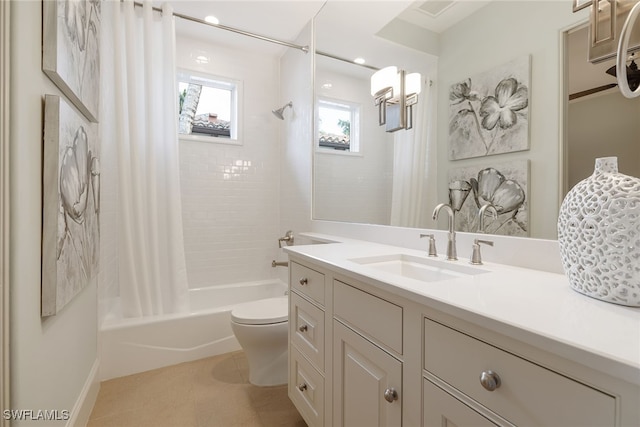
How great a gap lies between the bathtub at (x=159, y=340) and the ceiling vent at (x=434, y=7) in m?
Answer: 2.26

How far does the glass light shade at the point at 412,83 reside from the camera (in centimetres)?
150

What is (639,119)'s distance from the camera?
817mm

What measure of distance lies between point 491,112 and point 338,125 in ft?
3.81

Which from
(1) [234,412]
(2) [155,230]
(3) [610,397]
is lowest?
(1) [234,412]

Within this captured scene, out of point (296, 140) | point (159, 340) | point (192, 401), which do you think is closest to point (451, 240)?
point (192, 401)

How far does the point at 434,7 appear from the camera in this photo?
1.40 m

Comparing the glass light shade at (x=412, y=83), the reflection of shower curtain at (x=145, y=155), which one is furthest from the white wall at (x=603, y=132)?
the reflection of shower curtain at (x=145, y=155)

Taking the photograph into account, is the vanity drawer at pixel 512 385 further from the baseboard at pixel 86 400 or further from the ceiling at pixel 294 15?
the baseboard at pixel 86 400

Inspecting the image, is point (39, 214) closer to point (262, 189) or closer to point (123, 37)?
point (123, 37)

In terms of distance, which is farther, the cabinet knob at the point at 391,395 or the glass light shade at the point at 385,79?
the glass light shade at the point at 385,79

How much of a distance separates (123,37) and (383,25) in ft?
5.89

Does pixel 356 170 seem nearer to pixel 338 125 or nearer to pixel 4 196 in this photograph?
pixel 338 125

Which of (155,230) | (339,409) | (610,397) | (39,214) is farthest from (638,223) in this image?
(155,230)

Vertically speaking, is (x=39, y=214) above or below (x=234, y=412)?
above
